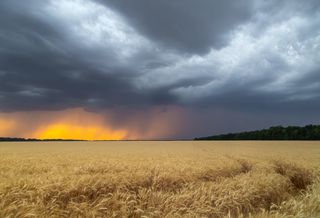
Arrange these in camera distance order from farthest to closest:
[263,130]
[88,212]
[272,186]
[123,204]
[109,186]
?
[263,130], [272,186], [109,186], [123,204], [88,212]

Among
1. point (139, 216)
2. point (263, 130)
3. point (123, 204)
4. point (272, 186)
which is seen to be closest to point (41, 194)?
point (123, 204)

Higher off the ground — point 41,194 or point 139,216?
point 41,194

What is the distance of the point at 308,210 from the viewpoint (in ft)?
20.5

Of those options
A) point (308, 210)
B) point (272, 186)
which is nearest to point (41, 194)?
point (308, 210)

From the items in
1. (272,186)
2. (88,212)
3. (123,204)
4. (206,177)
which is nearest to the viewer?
(88,212)

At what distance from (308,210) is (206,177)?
6.08 meters

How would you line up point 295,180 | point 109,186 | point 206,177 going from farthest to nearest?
point 295,180 < point 206,177 < point 109,186

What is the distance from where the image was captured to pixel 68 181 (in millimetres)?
8453

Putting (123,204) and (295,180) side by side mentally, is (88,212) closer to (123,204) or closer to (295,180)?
(123,204)

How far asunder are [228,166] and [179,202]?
8436 millimetres

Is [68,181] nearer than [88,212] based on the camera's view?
No

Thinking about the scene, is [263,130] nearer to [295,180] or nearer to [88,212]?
[295,180]

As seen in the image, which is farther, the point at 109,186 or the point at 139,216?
the point at 109,186

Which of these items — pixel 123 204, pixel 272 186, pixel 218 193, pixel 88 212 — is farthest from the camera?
pixel 272 186
